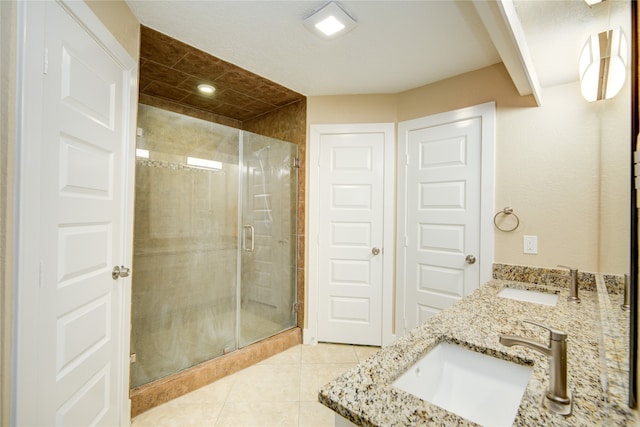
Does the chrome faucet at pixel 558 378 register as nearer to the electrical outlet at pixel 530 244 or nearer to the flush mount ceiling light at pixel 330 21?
the electrical outlet at pixel 530 244

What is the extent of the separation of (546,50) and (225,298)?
273 centimetres

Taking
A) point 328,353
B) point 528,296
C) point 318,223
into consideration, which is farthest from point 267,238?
point 528,296

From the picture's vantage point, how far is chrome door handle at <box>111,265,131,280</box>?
1.43 metres

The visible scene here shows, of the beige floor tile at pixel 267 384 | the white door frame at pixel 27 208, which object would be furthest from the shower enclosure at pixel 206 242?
the white door frame at pixel 27 208

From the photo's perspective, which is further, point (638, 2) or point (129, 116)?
point (129, 116)

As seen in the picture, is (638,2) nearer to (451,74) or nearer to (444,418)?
(444,418)

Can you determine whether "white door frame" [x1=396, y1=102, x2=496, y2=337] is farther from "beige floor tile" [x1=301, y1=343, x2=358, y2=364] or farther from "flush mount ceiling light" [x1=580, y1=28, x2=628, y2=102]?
"beige floor tile" [x1=301, y1=343, x2=358, y2=364]

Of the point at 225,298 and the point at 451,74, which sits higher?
the point at 451,74

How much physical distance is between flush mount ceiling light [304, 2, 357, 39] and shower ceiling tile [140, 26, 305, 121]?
840mm

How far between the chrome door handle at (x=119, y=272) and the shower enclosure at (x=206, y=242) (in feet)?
1.44

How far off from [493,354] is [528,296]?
3.48 feet

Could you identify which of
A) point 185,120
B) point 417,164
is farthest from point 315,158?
point 185,120

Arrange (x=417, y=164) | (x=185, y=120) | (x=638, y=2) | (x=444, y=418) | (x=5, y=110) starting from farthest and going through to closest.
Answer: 1. (x=417, y=164)
2. (x=185, y=120)
3. (x=5, y=110)
4. (x=444, y=418)
5. (x=638, y=2)

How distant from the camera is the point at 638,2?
0.48 m
